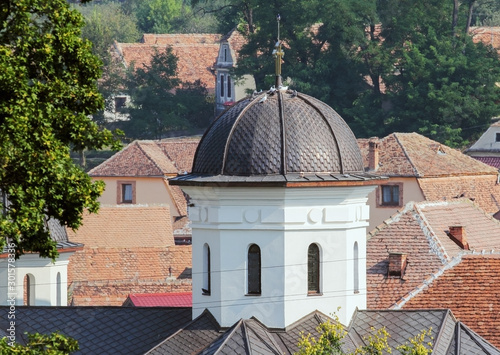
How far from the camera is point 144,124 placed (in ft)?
339

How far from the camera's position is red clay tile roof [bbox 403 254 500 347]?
38.9m

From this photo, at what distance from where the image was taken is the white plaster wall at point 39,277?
137ft

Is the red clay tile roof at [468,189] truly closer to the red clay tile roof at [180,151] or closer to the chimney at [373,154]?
the chimney at [373,154]

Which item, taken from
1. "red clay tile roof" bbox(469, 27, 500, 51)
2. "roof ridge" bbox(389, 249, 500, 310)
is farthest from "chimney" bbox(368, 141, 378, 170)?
"roof ridge" bbox(389, 249, 500, 310)

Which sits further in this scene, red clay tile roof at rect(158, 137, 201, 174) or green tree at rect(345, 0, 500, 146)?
green tree at rect(345, 0, 500, 146)

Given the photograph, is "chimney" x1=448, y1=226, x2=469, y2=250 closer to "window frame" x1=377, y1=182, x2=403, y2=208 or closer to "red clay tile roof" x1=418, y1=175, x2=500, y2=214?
→ "window frame" x1=377, y1=182, x2=403, y2=208

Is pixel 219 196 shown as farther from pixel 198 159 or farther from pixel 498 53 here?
pixel 498 53

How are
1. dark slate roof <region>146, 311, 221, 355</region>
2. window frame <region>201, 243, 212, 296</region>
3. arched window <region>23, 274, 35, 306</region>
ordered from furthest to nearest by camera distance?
arched window <region>23, 274, 35, 306</region>
window frame <region>201, 243, 212, 296</region>
dark slate roof <region>146, 311, 221, 355</region>

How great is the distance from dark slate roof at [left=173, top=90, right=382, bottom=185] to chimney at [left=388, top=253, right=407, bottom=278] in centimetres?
1176

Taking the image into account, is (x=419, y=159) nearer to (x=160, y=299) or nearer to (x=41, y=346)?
(x=160, y=299)

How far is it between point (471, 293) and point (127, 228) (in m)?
30.9

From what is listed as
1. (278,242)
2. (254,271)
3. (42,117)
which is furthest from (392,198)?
(42,117)

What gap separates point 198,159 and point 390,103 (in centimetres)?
6647

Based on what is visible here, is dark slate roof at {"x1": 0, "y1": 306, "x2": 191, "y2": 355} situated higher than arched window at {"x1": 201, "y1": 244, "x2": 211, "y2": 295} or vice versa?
arched window at {"x1": 201, "y1": 244, "x2": 211, "y2": 295}
